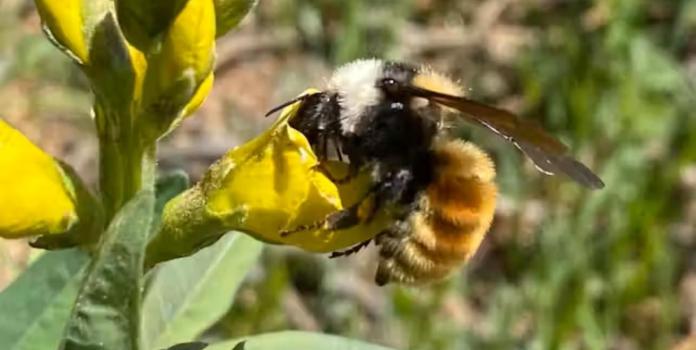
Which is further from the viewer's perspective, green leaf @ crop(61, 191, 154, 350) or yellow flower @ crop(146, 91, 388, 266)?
yellow flower @ crop(146, 91, 388, 266)

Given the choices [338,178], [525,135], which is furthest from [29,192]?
[525,135]

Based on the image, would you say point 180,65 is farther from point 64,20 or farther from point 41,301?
point 41,301

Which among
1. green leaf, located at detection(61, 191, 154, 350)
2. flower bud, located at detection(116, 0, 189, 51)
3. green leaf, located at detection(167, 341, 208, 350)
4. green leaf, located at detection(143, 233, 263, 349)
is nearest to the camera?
green leaf, located at detection(61, 191, 154, 350)

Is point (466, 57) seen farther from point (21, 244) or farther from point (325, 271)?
point (21, 244)

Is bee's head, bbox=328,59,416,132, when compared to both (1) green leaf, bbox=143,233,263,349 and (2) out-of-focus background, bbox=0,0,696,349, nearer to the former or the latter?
(1) green leaf, bbox=143,233,263,349

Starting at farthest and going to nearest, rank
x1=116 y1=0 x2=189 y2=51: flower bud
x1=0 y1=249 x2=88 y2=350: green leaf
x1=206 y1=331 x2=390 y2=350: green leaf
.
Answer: x1=0 y1=249 x2=88 y2=350: green leaf < x1=206 y1=331 x2=390 y2=350: green leaf < x1=116 y1=0 x2=189 y2=51: flower bud

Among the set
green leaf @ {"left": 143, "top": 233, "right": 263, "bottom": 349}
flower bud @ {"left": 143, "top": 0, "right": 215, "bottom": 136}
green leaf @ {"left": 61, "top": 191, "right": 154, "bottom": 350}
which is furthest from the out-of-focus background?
green leaf @ {"left": 61, "top": 191, "right": 154, "bottom": 350}

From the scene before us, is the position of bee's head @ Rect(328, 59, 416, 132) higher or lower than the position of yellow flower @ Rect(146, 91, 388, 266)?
higher
